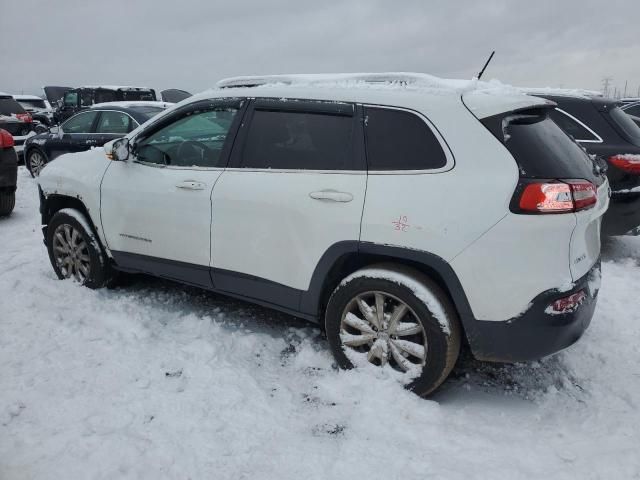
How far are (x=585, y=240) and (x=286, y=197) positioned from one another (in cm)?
170

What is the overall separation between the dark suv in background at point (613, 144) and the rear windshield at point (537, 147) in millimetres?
2163

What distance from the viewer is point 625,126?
16.5ft

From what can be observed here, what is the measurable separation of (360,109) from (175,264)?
1815 mm

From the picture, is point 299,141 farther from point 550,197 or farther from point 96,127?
point 96,127

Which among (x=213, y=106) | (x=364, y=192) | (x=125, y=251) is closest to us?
(x=364, y=192)

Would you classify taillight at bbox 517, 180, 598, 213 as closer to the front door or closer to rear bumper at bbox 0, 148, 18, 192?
the front door

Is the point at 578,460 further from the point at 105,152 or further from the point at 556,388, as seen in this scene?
the point at 105,152

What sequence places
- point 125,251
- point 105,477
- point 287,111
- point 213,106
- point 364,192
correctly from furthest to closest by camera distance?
point 125,251
point 213,106
point 287,111
point 364,192
point 105,477

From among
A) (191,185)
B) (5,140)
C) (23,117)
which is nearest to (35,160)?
(23,117)

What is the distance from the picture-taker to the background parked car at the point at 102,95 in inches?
559

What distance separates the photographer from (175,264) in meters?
3.69

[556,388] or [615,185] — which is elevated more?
[615,185]

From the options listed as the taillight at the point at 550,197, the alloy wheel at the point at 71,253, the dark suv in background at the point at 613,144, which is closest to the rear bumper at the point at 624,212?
the dark suv in background at the point at 613,144

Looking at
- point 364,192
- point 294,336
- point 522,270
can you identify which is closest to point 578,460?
point 522,270
